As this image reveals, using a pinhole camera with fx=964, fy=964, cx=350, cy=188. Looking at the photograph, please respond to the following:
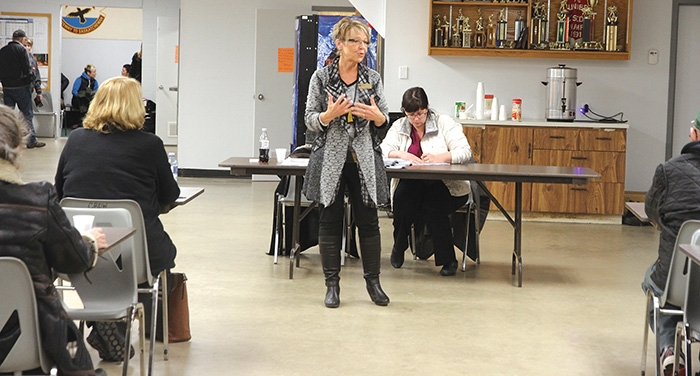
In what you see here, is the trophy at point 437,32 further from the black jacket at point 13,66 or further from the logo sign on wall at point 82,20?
the logo sign on wall at point 82,20

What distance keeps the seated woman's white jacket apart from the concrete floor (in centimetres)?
57

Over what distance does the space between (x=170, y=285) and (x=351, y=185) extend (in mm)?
1198

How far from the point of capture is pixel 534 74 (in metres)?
9.12

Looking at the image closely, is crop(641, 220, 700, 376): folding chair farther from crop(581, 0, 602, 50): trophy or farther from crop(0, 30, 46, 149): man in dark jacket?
crop(0, 30, 46, 149): man in dark jacket

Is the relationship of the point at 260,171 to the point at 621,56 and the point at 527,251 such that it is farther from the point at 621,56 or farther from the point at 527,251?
the point at 621,56

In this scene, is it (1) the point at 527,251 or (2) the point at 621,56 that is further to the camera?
(2) the point at 621,56

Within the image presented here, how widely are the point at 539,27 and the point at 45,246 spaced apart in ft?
23.4

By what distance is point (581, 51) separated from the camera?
8.91 metres

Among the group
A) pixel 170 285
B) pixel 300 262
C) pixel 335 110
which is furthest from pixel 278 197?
pixel 170 285

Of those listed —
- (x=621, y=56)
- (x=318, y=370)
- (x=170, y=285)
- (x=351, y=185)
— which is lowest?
(x=318, y=370)

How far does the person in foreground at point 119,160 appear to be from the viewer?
3.76 meters

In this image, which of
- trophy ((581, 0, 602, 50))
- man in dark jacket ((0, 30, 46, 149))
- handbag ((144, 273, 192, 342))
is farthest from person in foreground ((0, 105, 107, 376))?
man in dark jacket ((0, 30, 46, 149))

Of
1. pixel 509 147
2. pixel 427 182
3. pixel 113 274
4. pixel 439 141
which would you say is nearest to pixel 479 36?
pixel 509 147

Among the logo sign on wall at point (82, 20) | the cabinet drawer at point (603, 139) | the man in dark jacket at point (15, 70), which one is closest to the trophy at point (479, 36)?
the cabinet drawer at point (603, 139)
